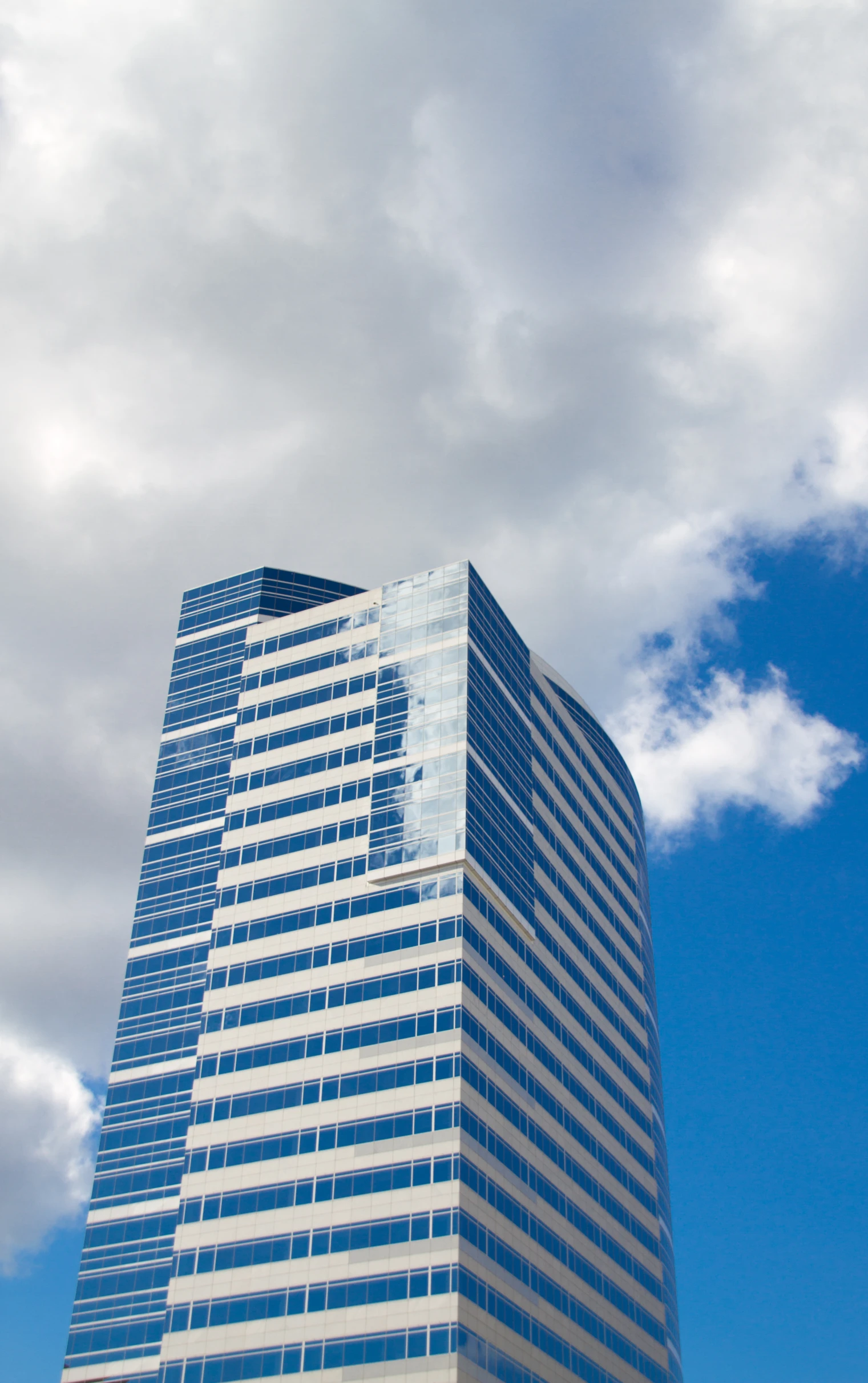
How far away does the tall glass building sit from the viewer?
95000mm

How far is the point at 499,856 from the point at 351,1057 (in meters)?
21.4

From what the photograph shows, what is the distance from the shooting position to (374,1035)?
4035 inches

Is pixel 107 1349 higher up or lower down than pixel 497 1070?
lower down

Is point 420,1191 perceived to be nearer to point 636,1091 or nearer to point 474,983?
point 474,983

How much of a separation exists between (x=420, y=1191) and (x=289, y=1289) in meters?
11.4

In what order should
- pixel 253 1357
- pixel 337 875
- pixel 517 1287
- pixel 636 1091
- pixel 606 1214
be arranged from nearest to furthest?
pixel 253 1357 < pixel 517 1287 < pixel 337 875 < pixel 606 1214 < pixel 636 1091

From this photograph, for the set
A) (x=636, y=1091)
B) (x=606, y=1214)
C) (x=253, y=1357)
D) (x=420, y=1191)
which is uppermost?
(x=636, y=1091)

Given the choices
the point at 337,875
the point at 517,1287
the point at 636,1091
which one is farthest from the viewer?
the point at 636,1091

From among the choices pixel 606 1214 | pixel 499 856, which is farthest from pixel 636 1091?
pixel 499 856

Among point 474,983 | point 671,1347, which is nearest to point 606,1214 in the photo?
point 671,1347

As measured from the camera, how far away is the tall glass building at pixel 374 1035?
9500cm

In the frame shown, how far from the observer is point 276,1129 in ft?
335

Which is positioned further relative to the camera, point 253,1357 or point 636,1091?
point 636,1091

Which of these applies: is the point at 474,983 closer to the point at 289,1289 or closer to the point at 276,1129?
the point at 276,1129
